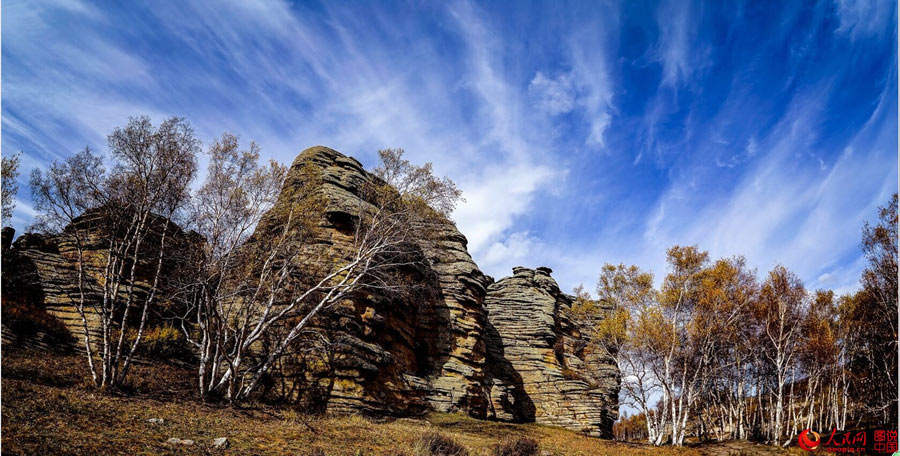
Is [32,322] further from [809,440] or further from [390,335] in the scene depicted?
[809,440]

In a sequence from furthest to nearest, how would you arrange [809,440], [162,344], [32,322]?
[809,440] → [162,344] → [32,322]

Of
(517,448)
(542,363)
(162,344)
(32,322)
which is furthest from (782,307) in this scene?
(32,322)

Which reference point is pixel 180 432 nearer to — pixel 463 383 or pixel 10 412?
pixel 10 412

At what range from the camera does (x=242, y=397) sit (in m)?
19.0

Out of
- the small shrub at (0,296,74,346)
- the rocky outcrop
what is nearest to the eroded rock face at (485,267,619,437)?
the rocky outcrop

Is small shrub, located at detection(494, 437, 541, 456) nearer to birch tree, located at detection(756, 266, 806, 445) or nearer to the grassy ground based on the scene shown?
the grassy ground

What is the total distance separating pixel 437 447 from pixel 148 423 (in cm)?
920

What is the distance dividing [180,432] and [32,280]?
17.4m

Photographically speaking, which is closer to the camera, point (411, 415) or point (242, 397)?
point (242, 397)

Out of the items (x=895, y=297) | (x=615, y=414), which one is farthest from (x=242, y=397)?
(x=895, y=297)

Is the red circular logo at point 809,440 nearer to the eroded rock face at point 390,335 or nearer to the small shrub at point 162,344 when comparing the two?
the eroded rock face at point 390,335

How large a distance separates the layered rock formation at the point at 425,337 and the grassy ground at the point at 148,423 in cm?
301

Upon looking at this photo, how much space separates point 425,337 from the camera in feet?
103

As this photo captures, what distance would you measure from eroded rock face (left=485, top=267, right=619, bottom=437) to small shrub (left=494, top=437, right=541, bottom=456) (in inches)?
547
